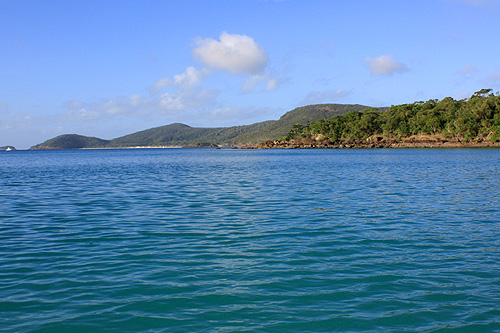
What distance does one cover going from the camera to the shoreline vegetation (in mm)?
140500

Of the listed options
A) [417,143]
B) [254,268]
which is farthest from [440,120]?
[254,268]

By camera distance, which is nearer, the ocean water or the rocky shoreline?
the ocean water

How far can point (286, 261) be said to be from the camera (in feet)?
35.2

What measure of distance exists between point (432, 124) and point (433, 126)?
1.97 metres

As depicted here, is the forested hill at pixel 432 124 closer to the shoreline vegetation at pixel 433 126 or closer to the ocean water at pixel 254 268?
the shoreline vegetation at pixel 433 126

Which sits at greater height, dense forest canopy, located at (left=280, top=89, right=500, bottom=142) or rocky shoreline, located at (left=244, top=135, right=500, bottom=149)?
dense forest canopy, located at (left=280, top=89, right=500, bottom=142)

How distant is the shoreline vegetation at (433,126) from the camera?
461ft

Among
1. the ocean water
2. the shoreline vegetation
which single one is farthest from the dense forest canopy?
the ocean water

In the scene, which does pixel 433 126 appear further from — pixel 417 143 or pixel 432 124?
pixel 417 143

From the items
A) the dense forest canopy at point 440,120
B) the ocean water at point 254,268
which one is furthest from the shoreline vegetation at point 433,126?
the ocean water at point 254,268

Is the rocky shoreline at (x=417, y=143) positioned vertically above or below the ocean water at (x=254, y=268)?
above

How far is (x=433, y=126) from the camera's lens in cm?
15875

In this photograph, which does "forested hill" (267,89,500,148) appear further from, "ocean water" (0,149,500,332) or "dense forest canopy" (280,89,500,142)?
"ocean water" (0,149,500,332)

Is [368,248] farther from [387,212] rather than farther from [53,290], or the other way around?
[53,290]
